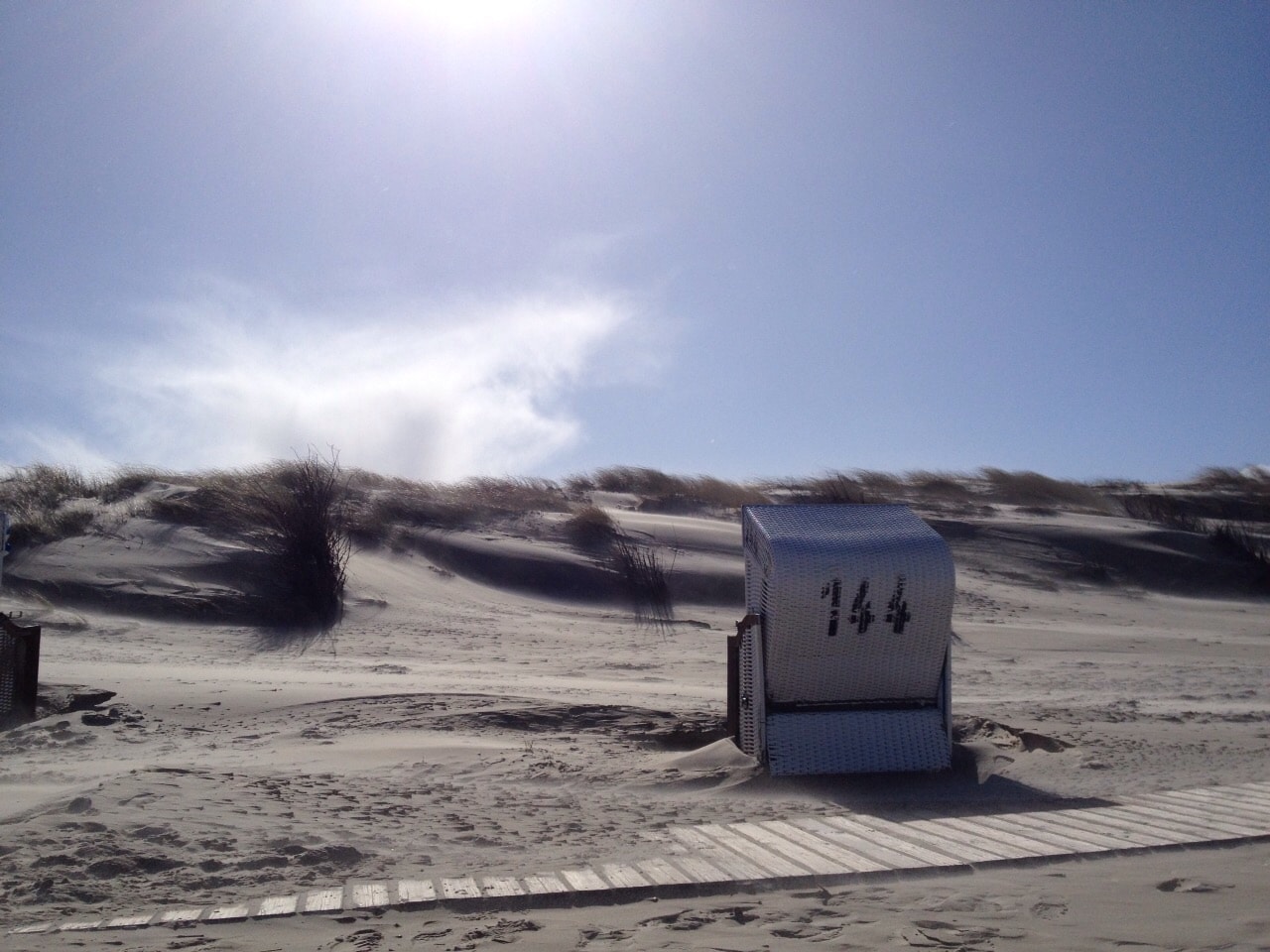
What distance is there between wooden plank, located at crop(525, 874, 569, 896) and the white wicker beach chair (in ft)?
10.3

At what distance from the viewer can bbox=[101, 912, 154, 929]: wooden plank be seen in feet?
13.6

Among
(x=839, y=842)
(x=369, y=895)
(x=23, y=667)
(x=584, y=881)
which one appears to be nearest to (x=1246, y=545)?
(x=839, y=842)

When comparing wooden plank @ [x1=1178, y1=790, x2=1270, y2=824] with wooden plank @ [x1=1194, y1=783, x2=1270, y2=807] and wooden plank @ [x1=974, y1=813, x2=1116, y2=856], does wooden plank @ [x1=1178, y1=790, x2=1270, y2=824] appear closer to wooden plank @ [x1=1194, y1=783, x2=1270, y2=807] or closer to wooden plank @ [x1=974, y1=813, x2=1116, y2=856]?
wooden plank @ [x1=1194, y1=783, x2=1270, y2=807]

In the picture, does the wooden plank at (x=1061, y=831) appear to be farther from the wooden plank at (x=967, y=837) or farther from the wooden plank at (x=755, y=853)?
the wooden plank at (x=755, y=853)

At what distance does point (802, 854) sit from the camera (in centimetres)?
521

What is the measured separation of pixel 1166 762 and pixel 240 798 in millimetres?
6620

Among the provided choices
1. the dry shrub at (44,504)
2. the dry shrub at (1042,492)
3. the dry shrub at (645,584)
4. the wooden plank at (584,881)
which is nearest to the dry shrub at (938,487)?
the dry shrub at (1042,492)

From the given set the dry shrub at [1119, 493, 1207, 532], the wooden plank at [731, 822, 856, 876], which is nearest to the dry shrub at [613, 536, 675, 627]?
the wooden plank at [731, 822, 856, 876]

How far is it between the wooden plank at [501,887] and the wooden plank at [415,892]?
8.9 inches

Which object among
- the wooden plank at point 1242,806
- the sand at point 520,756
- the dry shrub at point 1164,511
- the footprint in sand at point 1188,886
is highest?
the dry shrub at point 1164,511

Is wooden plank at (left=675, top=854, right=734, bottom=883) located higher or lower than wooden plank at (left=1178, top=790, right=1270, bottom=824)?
lower

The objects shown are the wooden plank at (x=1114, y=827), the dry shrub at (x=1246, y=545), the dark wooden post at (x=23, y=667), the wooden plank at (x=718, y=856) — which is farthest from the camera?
the dry shrub at (x=1246, y=545)

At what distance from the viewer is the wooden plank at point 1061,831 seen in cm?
526

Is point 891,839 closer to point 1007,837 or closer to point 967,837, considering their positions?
point 967,837
